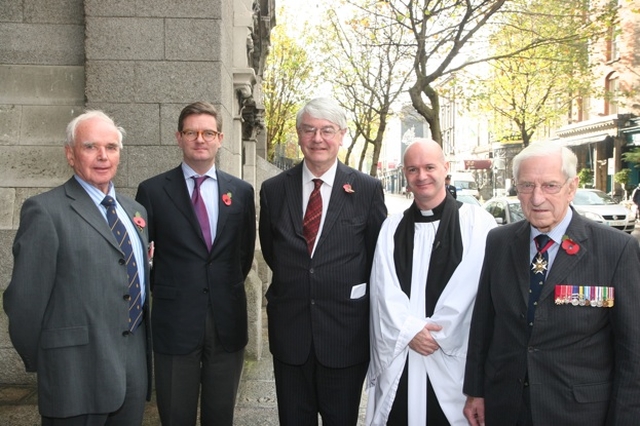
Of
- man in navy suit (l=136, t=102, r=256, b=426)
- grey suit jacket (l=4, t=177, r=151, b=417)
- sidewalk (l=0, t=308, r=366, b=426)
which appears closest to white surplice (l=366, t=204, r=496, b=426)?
man in navy suit (l=136, t=102, r=256, b=426)

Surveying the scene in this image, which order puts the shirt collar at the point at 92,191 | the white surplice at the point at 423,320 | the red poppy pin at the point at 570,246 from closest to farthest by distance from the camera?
the red poppy pin at the point at 570,246, the shirt collar at the point at 92,191, the white surplice at the point at 423,320

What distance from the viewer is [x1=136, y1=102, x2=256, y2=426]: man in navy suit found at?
3650 mm

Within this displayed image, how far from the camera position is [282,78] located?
1148 inches

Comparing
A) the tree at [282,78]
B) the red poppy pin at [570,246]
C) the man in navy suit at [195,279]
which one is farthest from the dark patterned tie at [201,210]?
the tree at [282,78]

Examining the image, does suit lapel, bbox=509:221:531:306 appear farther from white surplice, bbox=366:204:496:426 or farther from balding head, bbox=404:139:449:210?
balding head, bbox=404:139:449:210

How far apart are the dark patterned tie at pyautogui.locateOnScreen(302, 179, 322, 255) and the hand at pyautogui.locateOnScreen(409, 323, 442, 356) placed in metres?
0.78

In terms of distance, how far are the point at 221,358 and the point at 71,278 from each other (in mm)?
1259

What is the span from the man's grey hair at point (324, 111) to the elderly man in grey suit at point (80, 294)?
3.57ft

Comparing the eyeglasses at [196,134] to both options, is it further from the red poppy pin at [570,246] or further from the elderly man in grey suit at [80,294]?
the red poppy pin at [570,246]

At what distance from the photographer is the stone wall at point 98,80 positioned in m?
5.49

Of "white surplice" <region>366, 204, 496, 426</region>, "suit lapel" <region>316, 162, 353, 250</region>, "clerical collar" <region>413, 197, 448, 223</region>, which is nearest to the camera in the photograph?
"white surplice" <region>366, 204, 496, 426</region>

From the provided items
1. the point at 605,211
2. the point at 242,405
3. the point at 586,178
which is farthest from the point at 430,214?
the point at 586,178

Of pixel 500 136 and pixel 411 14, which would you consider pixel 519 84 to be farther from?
pixel 411 14

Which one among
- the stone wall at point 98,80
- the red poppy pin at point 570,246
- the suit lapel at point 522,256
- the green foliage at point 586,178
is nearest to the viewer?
the red poppy pin at point 570,246
